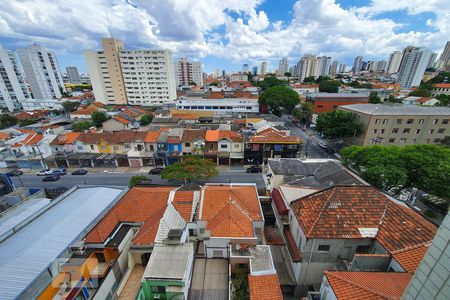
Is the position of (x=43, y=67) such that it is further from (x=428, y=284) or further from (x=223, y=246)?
(x=428, y=284)

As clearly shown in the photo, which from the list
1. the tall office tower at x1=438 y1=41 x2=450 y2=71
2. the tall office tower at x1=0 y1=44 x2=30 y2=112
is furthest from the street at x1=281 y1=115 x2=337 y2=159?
the tall office tower at x1=438 y1=41 x2=450 y2=71

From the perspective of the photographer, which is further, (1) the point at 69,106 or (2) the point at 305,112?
(1) the point at 69,106

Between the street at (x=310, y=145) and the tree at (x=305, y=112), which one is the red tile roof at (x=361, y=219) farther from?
the tree at (x=305, y=112)

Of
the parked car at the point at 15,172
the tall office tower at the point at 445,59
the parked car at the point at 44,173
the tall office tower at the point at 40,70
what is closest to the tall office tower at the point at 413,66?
the tall office tower at the point at 445,59

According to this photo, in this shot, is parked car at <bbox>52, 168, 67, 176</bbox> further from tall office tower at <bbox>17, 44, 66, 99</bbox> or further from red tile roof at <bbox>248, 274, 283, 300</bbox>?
tall office tower at <bbox>17, 44, 66, 99</bbox>

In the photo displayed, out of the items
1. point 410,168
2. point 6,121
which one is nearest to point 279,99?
point 410,168

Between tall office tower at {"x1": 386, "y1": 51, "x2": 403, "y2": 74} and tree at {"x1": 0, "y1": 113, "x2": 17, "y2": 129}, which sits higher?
tall office tower at {"x1": 386, "y1": 51, "x2": 403, "y2": 74}

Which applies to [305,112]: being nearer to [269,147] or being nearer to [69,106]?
[269,147]
